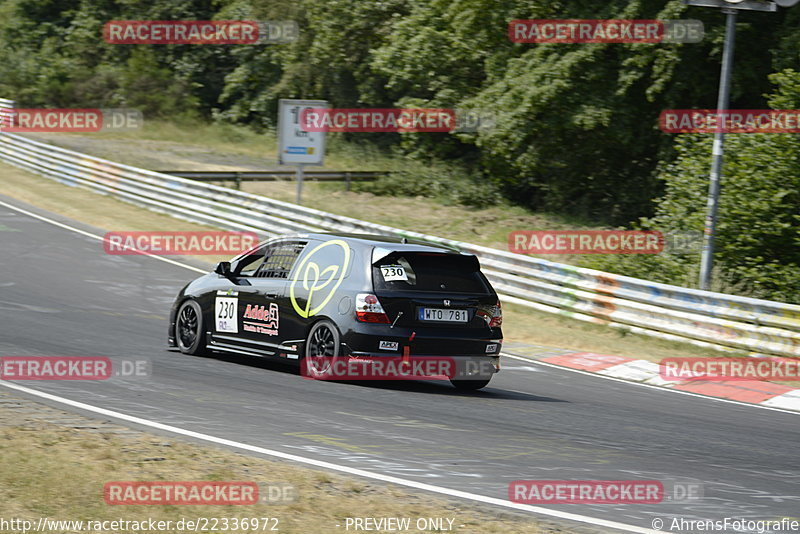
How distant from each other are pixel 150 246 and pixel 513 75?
11564 mm

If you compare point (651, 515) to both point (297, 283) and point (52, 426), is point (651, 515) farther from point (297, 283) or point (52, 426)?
point (297, 283)

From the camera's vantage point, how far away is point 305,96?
45.0 m

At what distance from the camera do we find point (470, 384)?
434 inches

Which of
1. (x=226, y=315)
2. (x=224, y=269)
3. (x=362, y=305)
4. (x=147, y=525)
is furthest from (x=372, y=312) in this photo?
(x=147, y=525)

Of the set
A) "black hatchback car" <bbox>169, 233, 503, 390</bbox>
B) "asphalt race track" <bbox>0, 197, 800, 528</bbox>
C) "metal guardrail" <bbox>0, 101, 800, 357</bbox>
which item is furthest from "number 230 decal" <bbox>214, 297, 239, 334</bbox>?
"metal guardrail" <bbox>0, 101, 800, 357</bbox>

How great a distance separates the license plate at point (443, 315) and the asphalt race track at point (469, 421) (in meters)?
0.79

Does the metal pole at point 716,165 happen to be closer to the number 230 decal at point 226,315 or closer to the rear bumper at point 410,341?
the rear bumper at point 410,341

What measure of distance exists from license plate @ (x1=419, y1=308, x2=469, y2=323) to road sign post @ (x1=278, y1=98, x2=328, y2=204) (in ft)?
43.2

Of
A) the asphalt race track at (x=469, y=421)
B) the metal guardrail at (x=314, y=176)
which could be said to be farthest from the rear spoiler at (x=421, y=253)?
the metal guardrail at (x=314, y=176)

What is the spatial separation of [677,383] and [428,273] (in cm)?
429

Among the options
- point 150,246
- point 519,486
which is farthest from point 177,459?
point 150,246

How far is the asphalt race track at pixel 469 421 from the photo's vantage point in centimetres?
712

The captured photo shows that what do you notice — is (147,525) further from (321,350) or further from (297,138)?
(297,138)

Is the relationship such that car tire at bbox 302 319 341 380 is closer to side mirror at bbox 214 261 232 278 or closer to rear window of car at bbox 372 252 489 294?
rear window of car at bbox 372 252 489 294
